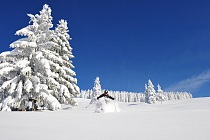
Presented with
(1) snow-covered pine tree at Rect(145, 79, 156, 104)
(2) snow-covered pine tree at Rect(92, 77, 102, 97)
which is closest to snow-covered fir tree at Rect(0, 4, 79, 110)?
(2) snow-covered pine tree at Rect(92, 77, 102, 97)

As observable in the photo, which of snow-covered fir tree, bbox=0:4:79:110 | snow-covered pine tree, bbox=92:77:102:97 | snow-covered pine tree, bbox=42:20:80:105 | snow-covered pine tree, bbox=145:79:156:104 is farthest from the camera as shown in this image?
snow-covered pine tree, bbox=145:79:156:104

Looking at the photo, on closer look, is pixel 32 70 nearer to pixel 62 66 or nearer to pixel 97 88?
pixel 62 66

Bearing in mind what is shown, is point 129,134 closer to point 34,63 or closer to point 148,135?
point 148,135

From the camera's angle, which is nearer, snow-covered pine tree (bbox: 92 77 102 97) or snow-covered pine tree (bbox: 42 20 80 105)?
snow-covered pine tree (bbox: 42 20 80 105)

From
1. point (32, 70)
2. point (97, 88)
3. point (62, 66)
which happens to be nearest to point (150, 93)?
point (97, 88)

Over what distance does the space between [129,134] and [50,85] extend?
14986 millimetres

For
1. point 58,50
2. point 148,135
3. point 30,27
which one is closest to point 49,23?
point 30,27

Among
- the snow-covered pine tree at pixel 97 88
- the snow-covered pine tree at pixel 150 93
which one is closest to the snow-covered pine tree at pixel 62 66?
the snow-covered pine tree at pixel 97 88

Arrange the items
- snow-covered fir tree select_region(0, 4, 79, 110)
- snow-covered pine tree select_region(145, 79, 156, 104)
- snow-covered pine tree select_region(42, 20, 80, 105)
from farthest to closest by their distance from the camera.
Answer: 1. snow-covered pine tree select_region(145, 79, 156, 104)
2. snow-covered pine tree select_region(42, 20, 80, 105)
3. snow-covered fir tree select_region(0, 4, 79, 110)

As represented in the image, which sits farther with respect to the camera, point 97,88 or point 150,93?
point 150,93

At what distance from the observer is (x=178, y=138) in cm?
539

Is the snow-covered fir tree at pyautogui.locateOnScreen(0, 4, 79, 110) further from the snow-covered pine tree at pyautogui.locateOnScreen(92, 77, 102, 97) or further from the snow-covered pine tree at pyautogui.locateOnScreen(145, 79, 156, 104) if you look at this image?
the snow-covered pine tree at pyautogui.locateOnScreen(145, 79, 156, 104)

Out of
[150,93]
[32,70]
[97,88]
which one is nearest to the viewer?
[32,70]

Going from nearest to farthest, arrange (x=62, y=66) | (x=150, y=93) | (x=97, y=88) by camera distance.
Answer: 1. (x=62, y=66)
2. (x=97, y=88)
3. (x=150, y=93)
